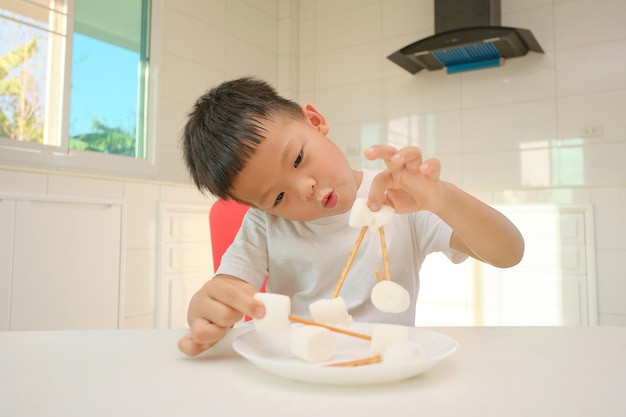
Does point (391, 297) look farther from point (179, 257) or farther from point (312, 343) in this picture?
point (179, 257)

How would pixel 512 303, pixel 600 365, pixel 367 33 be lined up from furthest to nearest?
pixel 367 33, pixel 512 303, pixel 600 365

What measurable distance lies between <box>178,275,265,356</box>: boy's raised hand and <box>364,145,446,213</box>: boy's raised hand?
0.19 metres

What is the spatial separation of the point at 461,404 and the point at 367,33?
3428 mm

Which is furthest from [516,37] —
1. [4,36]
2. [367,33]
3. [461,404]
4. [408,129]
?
[461,404]

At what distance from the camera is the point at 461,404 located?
382 mm

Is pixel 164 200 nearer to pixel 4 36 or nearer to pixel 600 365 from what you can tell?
pixel 4 36

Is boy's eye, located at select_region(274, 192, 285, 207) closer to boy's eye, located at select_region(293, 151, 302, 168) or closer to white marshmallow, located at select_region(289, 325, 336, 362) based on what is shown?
boy's eye, located at select_region(293, 151, 302, 168)

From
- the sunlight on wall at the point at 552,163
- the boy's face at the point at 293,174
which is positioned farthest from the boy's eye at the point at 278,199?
the sunlight on wall at the point at 552,163

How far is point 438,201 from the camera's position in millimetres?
697

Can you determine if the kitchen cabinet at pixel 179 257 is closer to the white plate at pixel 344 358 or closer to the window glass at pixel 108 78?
the window glass at pixel 108 78

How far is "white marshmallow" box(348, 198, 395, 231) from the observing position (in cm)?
61

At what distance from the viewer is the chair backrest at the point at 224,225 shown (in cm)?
125

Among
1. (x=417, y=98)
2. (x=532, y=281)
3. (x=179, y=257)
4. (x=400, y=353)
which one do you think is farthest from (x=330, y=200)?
(x=417, y=98)

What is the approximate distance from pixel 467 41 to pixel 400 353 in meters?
2.58
